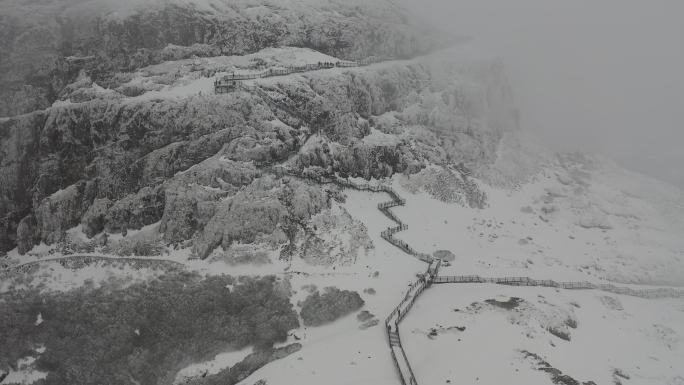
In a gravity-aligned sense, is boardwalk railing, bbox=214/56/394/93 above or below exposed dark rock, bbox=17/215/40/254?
above

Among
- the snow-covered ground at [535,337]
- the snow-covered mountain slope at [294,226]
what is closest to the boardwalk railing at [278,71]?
the snow-covered mountain slope at [294,226]

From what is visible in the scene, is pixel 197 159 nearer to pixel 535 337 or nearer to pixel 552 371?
pixel 535 337

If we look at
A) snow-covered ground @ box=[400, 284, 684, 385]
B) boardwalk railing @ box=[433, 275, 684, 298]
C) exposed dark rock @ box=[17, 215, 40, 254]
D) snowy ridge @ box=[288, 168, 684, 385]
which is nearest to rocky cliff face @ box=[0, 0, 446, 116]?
exposed dark rock @ box=[17, 215, 40, 254]

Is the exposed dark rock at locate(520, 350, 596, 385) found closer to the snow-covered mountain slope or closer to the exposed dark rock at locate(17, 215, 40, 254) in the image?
the snow-covered mountain slope

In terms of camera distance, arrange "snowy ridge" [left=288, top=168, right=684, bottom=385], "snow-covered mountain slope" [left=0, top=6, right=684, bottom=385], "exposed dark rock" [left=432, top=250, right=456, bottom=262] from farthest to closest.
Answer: "exposed dark rock" [left=432, top=250, right=456, bottom=262] < "snow-covered mountain slope" [left=0, top=6, right=684, bottom=385] < "snowy ridge" [left=288, top=168, right=684, bottom=385]

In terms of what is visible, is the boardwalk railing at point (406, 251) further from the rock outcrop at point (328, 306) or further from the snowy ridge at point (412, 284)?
the rock outcrop at point (328, 306)
